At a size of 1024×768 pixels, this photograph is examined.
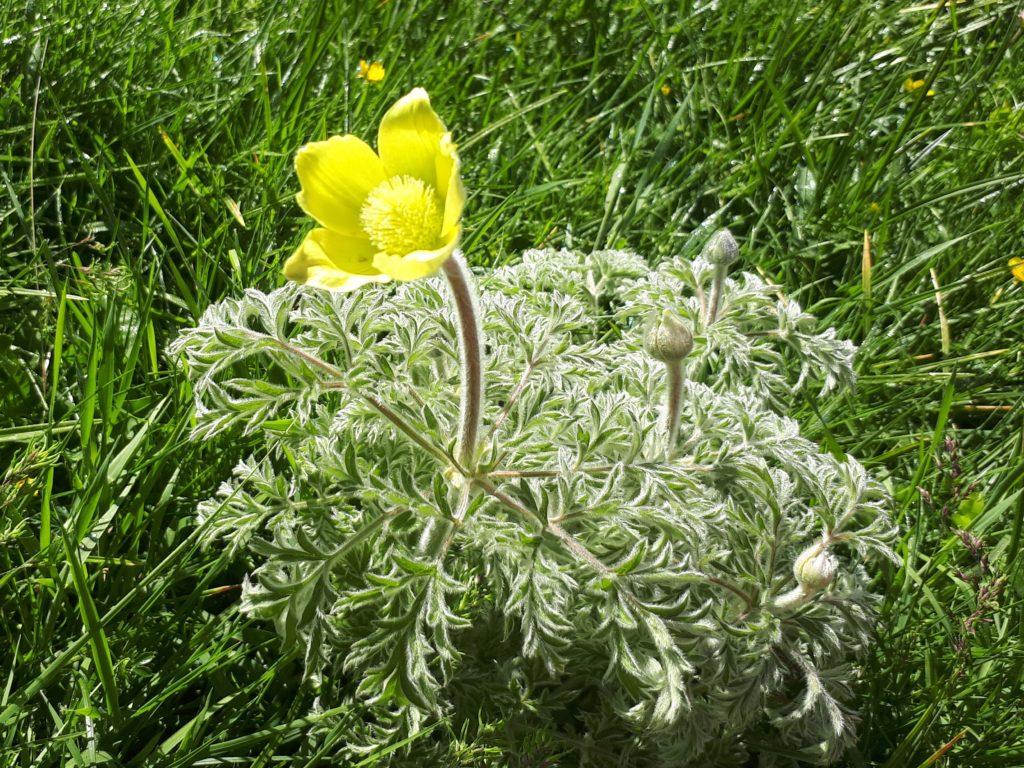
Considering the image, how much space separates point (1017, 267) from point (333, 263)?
2133 millimetres

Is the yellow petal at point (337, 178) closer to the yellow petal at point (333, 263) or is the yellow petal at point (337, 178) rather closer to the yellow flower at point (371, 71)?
the yellow petal at point (333, 263)

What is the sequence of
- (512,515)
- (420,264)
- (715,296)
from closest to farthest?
1. (420,264)
2. (512,515)
3. (715,296)

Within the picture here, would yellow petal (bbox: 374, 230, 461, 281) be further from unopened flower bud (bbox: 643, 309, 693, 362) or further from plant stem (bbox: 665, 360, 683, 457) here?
plant stem (bbox: 665, 360, 683, 457)

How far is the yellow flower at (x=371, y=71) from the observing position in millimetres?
3430

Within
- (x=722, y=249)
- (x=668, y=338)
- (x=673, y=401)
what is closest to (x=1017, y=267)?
(x=722, y=249)

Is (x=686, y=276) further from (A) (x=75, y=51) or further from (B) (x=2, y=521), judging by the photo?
(A) (x=75, y=51)

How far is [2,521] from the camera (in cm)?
227

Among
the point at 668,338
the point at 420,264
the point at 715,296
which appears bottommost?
the point at 715,296

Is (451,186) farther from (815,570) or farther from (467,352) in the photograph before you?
(815,570)

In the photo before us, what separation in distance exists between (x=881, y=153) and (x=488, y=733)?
8.38 ft

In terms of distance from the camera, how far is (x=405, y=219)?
1828 mm

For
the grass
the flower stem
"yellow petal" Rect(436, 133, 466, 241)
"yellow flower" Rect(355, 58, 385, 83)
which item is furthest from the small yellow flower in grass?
"yellow flower" Rect(355, 58, 385, 83)

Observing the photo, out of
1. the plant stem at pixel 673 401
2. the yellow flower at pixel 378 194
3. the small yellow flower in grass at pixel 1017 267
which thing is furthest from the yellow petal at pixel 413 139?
the small yellow flower in grass at pixel 1017 267

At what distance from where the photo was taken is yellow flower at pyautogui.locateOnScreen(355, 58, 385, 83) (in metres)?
3.43
